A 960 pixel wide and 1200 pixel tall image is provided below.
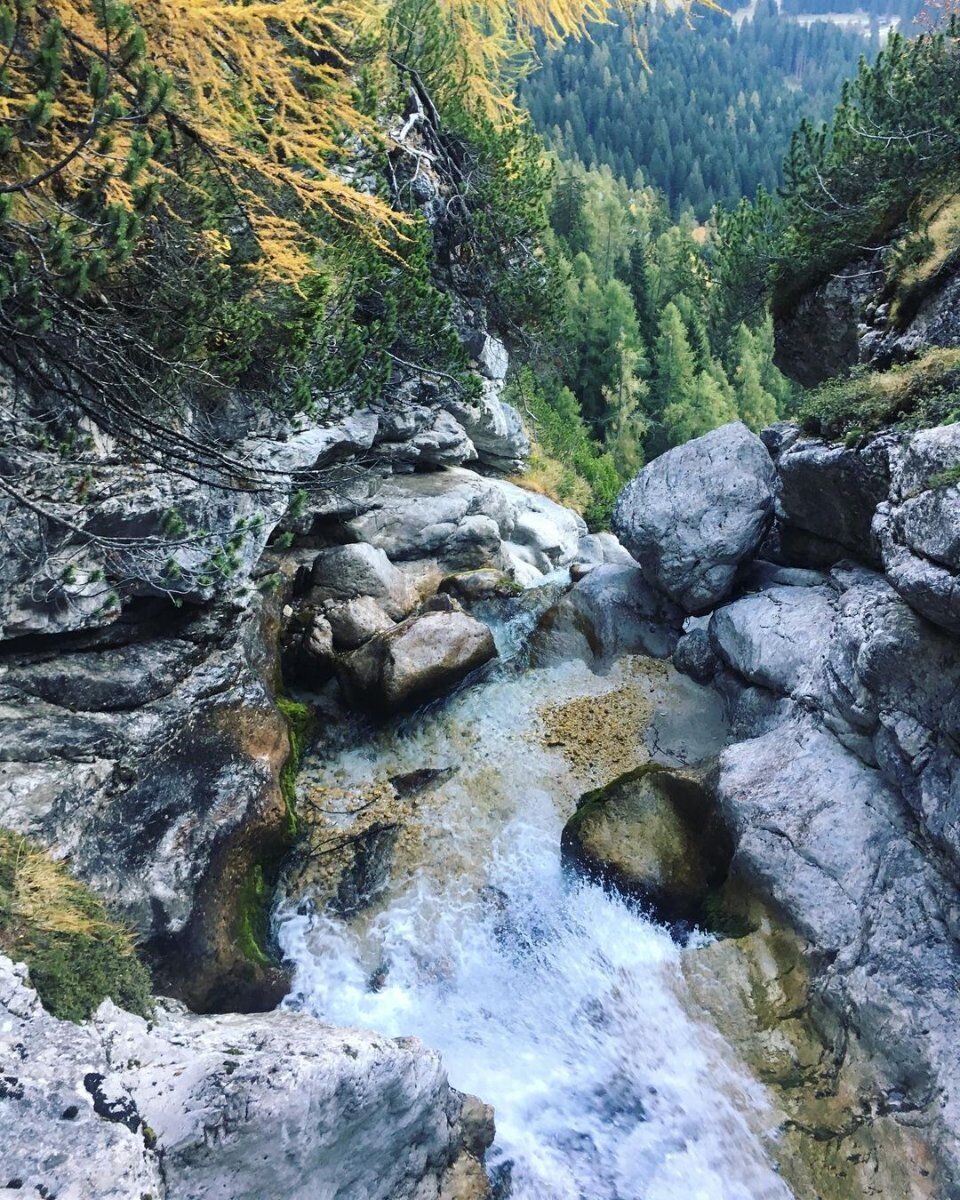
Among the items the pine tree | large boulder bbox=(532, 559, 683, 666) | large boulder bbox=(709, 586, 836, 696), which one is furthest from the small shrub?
the pine tree

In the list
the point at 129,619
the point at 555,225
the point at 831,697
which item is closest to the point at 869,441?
the point at 831,697

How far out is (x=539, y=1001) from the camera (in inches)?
358

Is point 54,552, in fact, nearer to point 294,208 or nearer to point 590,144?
point 294,208

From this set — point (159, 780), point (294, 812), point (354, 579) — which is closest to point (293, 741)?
point (294, 812)

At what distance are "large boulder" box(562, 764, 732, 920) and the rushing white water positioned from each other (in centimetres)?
39

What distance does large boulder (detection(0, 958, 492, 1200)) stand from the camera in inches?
171

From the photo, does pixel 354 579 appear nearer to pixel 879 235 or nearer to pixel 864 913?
pixel 864 913

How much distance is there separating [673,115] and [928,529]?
151 m

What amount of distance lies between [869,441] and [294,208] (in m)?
9.82

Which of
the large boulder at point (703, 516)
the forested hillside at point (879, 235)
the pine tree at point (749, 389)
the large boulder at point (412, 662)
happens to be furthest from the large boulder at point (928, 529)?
the pine tree at point (749, 389)

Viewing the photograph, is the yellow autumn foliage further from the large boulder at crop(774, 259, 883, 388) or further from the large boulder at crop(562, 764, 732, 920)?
the large boulder at crop(774, 259, 883, 388)

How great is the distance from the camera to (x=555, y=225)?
55625 mm

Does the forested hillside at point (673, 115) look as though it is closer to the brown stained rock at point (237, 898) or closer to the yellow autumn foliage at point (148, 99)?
the yellow autumn foliage at point (148, 99)

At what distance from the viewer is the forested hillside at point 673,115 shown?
114m
